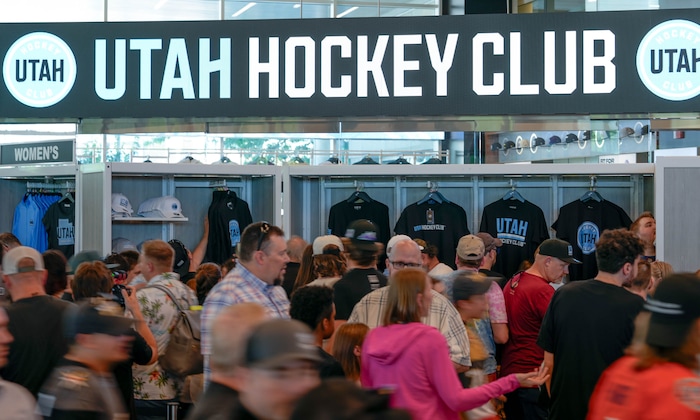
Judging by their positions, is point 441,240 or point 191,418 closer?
point 191,418

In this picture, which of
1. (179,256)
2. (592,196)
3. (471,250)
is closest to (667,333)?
(471,250)

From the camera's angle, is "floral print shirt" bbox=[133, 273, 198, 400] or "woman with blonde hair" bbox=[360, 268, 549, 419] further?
"floral print shirt" bbox=[133, 273, 198, 400]

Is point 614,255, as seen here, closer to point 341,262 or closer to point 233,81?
point 341,262

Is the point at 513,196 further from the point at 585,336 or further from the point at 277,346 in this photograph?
the point at 277,346

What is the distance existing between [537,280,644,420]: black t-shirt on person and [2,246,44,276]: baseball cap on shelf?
8.88 feet

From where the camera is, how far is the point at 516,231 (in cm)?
973

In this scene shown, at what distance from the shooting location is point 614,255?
188 inches

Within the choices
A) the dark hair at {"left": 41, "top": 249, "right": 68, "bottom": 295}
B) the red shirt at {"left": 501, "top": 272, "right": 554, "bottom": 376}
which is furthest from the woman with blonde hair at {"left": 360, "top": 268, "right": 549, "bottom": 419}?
the dark hair at {"left": 41, "top": 249, "right": 68, "bottom": 295}

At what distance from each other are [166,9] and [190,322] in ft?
35.0

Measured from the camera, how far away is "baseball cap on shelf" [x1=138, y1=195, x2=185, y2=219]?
990 cm

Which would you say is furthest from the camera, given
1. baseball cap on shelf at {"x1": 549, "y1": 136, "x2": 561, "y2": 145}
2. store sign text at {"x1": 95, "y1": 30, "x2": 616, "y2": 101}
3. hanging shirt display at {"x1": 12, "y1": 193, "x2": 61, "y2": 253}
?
baseball cap on shelf at {"x1": 549, "y1": 136, "x2": 561, "y2": 145}

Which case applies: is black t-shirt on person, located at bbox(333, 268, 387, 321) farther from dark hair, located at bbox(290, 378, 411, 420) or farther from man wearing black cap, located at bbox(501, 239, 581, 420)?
dark hair, located at bbox(290, 378, 411, 420)

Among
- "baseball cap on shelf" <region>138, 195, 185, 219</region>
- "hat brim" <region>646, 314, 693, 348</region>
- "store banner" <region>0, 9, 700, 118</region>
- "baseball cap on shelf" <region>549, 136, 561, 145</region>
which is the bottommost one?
"hat brim" <region>646, 314, 693, 348</region>

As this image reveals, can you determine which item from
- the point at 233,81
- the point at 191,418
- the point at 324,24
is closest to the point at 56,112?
the point at 233,81
